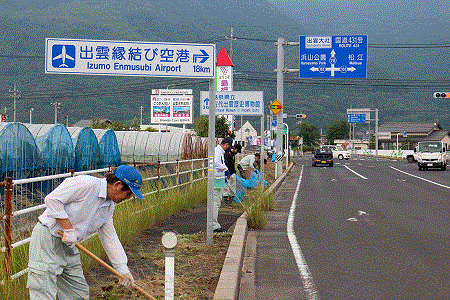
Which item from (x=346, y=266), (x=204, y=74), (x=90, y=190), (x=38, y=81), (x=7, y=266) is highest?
(x=38, y=81)

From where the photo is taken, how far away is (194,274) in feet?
22.3

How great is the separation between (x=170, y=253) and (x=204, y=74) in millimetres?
4185

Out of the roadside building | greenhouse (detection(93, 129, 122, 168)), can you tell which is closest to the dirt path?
greenhouse (detection(93, 129, 122, 168))

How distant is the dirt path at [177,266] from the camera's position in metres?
5.86

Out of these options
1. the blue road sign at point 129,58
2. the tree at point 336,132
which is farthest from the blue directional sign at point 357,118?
the tree at point 336,132

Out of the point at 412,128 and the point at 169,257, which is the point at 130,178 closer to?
the point at 169,257

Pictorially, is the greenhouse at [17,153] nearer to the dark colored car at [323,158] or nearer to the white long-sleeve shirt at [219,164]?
the white long-sleeve shirt at [219,164]

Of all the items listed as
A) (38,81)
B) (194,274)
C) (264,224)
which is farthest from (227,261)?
(38,81)

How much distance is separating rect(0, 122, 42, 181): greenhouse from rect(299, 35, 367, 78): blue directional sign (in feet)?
62.6

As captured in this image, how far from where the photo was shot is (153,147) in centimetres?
2636

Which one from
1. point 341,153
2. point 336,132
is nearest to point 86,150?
Result: point 341,153

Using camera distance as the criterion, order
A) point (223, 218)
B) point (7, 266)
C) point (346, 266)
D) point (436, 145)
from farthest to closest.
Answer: point (436, 145) < point (223, 218) < point (346, 266) < point (7, 266)

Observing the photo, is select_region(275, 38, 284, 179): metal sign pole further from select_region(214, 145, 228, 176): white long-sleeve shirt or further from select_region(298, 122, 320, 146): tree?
select_region(298, 122, 320, 146): tree

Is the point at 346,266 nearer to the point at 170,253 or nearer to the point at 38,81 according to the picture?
the point at 170,253
